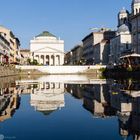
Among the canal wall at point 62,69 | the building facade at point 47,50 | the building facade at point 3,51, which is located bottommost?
the canal wall at point 62,69

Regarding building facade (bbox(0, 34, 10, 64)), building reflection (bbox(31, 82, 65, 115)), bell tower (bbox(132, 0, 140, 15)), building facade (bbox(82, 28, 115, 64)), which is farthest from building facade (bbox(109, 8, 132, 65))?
building reflection (bbox(31, 82, 65, 115))

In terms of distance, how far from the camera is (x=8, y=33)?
445ft

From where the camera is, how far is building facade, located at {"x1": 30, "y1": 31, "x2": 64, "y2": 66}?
178m

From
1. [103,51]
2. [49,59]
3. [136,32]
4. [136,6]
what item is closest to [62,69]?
[103,51]

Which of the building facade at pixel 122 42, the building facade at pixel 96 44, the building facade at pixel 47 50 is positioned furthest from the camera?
the building facade at pixel 47 50

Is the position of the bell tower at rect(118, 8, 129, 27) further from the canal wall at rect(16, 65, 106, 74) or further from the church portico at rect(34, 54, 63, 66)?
the church portico at rect(34, 54, 63, 66)

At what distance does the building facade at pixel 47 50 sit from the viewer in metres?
178

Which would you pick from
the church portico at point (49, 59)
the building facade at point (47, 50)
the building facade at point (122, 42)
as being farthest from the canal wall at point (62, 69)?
the church portico at point (49, 59)

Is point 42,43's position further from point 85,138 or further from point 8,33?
point 85,138

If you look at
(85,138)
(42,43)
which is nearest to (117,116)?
(85,138)

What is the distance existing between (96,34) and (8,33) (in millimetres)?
39623

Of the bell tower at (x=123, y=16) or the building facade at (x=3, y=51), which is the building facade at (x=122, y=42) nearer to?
the bell tower at (x=123, y=16)

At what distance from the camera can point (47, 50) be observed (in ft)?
583

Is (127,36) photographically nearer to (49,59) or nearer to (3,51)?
(3,51)
